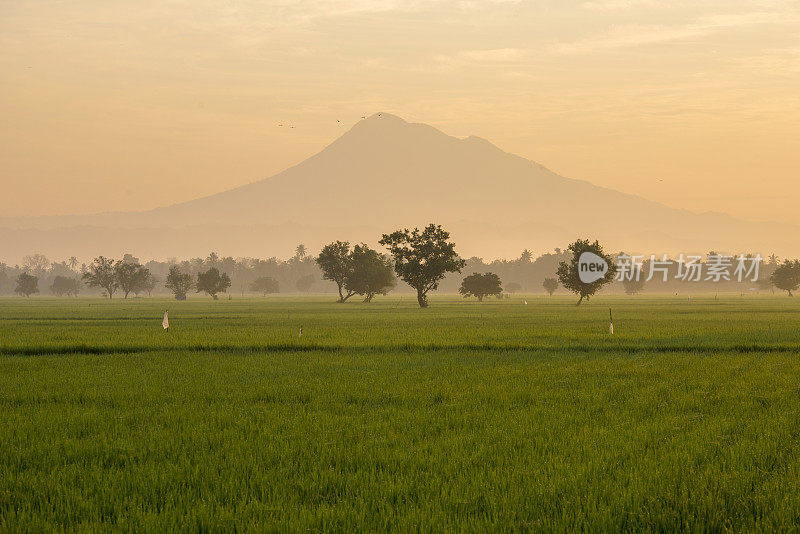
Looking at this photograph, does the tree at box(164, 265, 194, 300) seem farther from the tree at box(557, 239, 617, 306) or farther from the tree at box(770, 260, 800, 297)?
the tree at box(770, 260, 800, 297)

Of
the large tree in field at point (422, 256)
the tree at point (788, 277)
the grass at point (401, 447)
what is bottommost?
the grass at point (401, 447)

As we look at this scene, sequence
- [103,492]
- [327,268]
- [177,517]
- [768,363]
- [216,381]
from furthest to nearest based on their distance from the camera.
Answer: [327,268] < [768,363] < [216,381] < [103,492] < [177,517]

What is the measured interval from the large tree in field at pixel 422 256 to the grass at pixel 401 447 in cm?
8685

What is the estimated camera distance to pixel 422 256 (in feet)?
377

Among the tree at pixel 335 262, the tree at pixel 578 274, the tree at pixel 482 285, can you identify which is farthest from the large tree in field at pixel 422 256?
the tree at pixel 482 285

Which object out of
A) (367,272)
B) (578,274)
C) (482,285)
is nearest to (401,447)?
(578,274)

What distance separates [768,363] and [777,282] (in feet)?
577

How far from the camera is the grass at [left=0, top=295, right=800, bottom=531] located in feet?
29.3

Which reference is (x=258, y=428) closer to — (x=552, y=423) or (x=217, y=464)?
(x=217, y=464)

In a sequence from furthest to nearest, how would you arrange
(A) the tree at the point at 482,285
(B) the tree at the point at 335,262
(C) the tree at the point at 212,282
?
(C) the tree at the point at 212,282
(A) the tree at the point at 482,285
(B) the tree at the point at 335,262

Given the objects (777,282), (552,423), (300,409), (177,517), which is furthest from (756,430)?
(777,282)

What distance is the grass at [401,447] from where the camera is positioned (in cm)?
895

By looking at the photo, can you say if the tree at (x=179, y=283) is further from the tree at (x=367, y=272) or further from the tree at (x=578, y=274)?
the tree at (x=578, y=274)

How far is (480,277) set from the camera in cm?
15500
